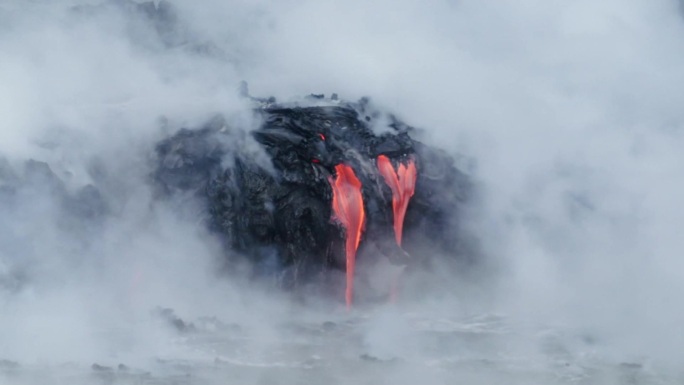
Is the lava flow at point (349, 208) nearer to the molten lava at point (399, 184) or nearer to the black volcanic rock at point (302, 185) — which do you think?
the black volcanic rock at point (302, 185)

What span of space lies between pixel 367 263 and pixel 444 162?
9.87ft

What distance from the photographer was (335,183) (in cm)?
2216

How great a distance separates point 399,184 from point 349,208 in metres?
1.34

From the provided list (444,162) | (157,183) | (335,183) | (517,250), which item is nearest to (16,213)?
(157,183)

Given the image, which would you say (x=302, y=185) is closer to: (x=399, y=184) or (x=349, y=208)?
(x=349, y=208)

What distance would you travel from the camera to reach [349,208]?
2214 cm

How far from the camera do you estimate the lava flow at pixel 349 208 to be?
2198 centimetres

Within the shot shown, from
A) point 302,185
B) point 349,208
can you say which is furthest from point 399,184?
point 302,185

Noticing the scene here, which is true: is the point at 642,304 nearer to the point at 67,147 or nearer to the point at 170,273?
the point at 170,273

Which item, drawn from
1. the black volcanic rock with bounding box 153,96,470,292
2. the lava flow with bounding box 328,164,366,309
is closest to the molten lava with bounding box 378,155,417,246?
the black volcanic rock with bounding box 153,96,470,292

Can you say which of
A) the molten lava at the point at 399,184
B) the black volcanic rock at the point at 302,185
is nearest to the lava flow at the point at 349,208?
the black volcanic rock at the point at 302,185

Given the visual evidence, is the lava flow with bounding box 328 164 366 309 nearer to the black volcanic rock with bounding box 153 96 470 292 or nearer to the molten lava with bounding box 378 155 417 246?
the black volcanic rock with bounding box 153 96 470 292

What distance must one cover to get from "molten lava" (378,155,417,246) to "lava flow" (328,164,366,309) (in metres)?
0.71

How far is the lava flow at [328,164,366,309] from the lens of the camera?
2198 centimetres
